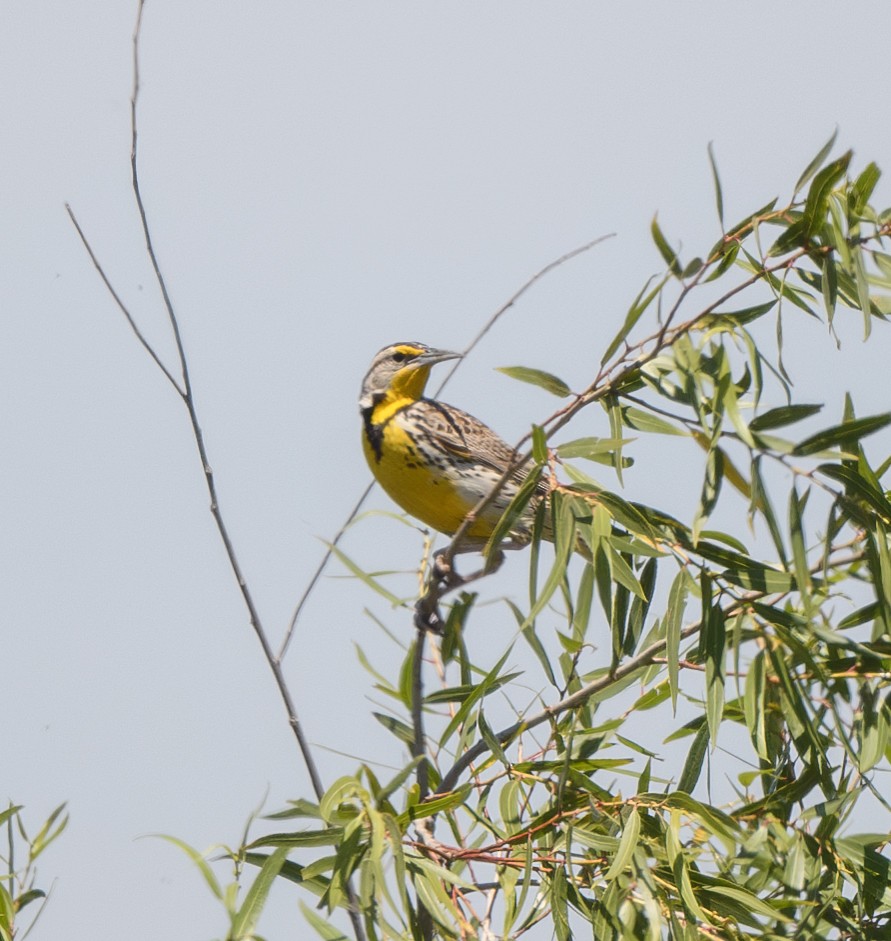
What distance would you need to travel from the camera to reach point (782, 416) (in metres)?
1.94

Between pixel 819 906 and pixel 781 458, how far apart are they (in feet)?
2.60

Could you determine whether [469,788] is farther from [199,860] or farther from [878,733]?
[878,733]

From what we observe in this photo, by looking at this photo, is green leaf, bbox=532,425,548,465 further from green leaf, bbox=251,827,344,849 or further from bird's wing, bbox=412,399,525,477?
bird's wing, bbox=412,399,525,477

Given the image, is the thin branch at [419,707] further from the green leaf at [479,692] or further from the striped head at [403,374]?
the striped head at [403,374]

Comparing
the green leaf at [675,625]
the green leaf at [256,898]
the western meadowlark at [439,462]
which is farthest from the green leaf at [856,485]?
the western meadowlark at [439,462]

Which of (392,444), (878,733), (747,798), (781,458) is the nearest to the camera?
(781,458)

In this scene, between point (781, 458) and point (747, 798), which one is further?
point (747, 798)

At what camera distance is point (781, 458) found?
1.97m

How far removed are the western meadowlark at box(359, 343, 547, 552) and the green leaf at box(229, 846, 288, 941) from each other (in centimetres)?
133

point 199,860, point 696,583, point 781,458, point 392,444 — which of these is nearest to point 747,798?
point 696,583

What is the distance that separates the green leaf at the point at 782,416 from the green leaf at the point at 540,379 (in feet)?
1.26

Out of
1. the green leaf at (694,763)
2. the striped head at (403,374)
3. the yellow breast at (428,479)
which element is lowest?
the green leaf at (694,763)

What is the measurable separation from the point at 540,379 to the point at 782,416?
45 cm

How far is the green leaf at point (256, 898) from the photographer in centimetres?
199
